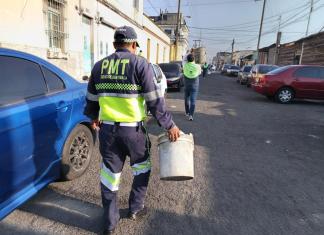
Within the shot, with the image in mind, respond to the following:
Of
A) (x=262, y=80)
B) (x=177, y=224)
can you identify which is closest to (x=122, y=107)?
(x=177, y=224)

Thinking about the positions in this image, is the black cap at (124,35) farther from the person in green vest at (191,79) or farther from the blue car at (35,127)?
the person in green vest at (191,79)

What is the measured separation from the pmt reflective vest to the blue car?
75 centimetres

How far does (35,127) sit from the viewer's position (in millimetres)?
2936

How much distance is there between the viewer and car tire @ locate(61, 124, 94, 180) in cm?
361

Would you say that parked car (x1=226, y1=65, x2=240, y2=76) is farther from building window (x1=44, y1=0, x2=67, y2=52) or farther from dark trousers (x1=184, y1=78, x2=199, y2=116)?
dark trousers (x1=184, y1=78, x2=199, y2=116)

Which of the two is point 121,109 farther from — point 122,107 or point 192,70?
point 192,70

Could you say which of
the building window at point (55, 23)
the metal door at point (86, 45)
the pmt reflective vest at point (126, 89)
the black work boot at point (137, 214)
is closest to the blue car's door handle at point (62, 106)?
the pmt reflective vest at point (126, 89)

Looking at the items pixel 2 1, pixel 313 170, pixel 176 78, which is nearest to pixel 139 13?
pixel 176 78

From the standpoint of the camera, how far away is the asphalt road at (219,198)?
3018 millimetres

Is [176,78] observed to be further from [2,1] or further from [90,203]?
[90,203]

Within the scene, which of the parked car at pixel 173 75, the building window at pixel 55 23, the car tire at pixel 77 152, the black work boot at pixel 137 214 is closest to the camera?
the black work boot at pixel 137 214

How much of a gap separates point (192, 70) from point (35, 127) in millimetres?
5219

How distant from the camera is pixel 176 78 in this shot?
48.4 ft

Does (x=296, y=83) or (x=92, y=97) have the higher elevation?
(x=92, y=97)
